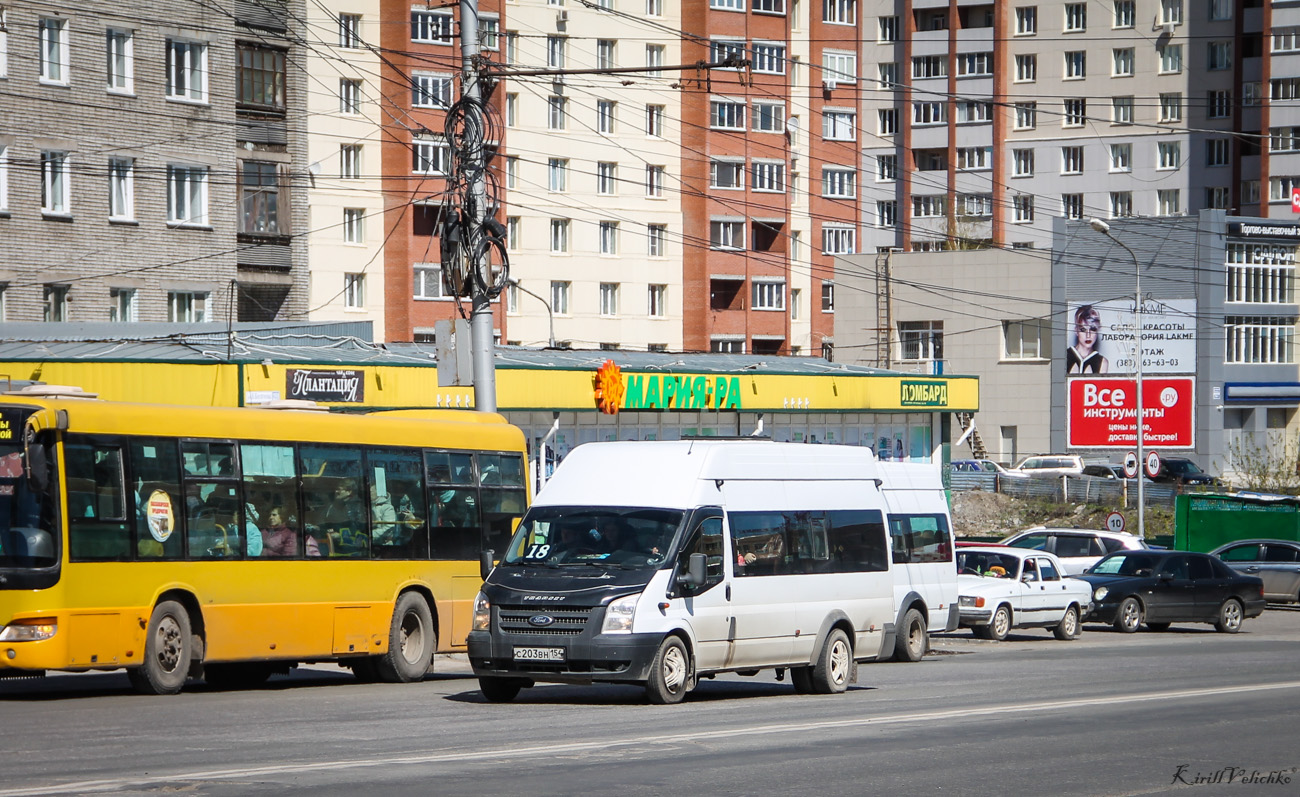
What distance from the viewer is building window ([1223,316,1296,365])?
261ft

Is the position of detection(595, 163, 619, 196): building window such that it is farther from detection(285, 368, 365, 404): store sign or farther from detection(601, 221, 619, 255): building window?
detection(285, 368, 365, 404): store sign

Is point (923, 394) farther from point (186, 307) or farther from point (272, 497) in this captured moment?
point (272, 497)

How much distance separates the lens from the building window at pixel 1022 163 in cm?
→ 10400

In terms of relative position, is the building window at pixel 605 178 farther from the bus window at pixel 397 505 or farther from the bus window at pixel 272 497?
the bus window at pixel 272 497

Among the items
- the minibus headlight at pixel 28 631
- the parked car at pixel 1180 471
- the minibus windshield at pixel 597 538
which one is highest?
the minibus windshield at pixel 597 538

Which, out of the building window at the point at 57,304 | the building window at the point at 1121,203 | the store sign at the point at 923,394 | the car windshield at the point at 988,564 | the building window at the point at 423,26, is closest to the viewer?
the car windshield at the point at 988,564

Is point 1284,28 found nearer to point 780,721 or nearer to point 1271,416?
point 1271,416

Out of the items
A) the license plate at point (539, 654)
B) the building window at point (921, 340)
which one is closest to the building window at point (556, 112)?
the building window at point (921, 340)

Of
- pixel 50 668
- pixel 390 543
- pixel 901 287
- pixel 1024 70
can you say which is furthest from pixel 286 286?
pixel 1024 70

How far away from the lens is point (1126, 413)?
260 ft

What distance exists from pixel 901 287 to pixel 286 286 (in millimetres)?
35235

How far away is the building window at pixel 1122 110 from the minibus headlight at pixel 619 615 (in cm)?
8991

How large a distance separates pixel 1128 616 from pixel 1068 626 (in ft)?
7.84

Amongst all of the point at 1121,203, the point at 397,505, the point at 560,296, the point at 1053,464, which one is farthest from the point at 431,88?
the point at 397,505
